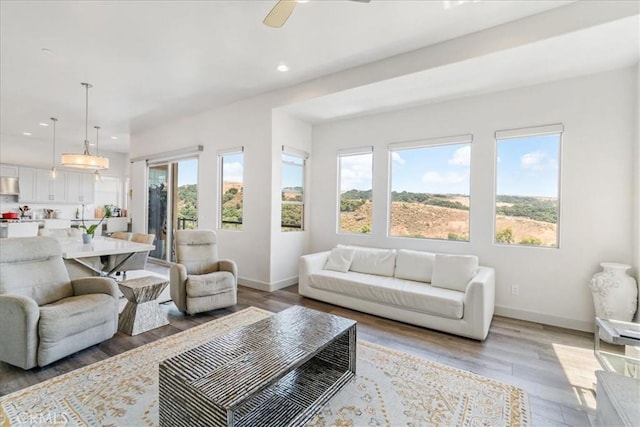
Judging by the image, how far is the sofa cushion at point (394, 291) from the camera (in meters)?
3.09

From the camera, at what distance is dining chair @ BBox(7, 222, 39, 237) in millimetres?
6496

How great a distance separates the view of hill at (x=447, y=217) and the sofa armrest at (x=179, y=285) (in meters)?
2.61

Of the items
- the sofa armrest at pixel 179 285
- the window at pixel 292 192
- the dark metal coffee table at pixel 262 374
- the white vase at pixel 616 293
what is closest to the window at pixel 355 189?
the window at pixel 292 192

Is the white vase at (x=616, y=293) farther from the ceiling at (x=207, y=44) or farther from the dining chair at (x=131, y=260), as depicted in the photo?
the dining chair at (x=131, y=260)

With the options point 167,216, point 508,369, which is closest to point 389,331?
point 508,369

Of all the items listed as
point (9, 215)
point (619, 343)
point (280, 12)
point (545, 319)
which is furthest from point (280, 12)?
point (9, 215)

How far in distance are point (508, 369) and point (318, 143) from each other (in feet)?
13.6

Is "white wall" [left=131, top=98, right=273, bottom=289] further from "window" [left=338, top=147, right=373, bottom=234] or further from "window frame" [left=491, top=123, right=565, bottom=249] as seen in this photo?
"window frame" [left=491, top=123, right=565, bottom=249]

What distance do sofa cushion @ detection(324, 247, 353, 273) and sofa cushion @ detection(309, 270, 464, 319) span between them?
114 millimetres

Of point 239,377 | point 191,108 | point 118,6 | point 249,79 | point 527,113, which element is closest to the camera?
point 239,377

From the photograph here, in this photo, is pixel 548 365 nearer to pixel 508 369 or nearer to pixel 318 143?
pixel 508 369

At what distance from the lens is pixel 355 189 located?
5.02m

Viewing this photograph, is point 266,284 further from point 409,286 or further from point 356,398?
point 356,398

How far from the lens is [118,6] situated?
2.60 meters
